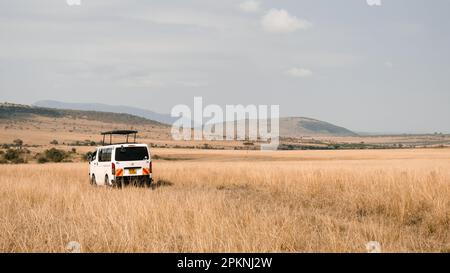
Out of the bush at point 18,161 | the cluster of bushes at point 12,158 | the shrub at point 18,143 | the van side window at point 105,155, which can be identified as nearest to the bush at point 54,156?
the cluster of bushes at point 12,158

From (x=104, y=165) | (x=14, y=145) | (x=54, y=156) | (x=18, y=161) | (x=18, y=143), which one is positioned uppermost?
(x=104, y=165)

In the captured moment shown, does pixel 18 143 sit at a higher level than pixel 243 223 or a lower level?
lower

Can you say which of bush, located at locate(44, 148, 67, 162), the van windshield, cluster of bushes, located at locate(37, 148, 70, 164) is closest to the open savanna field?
the van windshield


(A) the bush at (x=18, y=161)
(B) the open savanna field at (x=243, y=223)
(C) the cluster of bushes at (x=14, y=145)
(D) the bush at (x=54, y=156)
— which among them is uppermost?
(B) the open savanna field at (x=243, y=223)

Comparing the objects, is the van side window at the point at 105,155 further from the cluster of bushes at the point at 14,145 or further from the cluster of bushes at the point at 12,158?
the cluster of bushes at the point at 14,145

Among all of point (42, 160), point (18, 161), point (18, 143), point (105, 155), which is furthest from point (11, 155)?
point (18, 143)

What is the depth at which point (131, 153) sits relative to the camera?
21922 millimetres

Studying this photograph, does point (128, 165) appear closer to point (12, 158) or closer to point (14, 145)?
point (12, 158)

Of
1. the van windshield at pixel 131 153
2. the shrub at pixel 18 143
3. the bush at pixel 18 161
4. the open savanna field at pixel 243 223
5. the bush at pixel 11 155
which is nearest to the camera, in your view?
the open savanna field at pixel 243 223

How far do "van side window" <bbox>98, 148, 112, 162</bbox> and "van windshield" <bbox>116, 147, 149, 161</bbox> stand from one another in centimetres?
73

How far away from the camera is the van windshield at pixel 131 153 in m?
21.7

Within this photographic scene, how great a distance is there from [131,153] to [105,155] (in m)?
1.76

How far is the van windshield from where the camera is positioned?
21.7 metres

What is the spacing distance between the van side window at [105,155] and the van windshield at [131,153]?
2.40ft
